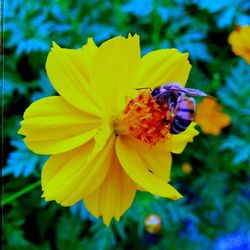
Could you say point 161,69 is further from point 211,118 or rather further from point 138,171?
point 211,118

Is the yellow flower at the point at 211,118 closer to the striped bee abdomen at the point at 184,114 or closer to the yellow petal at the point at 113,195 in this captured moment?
the yellow petal at the point at 113,195

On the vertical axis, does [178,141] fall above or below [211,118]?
above

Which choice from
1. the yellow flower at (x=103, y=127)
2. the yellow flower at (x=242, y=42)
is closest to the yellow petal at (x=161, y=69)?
the yellow flower at (x=103, y=127)

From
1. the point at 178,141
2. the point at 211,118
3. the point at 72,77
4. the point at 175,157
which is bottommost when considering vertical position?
the point at 175,157

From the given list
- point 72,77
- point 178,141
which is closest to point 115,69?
point 72,77

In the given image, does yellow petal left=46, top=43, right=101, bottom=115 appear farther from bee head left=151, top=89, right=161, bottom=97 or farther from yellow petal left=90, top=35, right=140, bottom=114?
bee head left=151, top=89, right=161, bottom=97

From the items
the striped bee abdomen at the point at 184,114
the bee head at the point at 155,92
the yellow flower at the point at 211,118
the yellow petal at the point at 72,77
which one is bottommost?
the yellow flower at the point at 211,118

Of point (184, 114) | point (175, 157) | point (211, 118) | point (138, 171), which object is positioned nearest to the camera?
point (184, 114)
